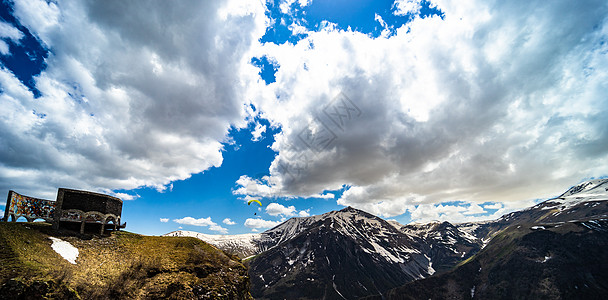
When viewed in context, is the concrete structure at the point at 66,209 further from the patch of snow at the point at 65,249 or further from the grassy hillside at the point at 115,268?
the patch of snow at the point at 65,249

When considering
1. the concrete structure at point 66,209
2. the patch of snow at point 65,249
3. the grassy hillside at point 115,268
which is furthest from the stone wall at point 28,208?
the patch of snow at point 65,249

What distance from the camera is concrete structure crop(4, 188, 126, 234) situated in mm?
38594

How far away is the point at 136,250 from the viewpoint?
4106 centimetres

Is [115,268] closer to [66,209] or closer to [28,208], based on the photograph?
[66,209]

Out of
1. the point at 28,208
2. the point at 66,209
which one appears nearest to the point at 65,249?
the point at 66,209

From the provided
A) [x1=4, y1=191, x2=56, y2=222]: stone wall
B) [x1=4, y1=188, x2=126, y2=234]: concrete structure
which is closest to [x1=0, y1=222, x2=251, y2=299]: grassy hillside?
[x1=4, y1=188, x2=126, y2=234]: concrete structure

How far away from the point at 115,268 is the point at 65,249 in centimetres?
718

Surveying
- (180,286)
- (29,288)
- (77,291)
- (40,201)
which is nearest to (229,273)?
(180,286)

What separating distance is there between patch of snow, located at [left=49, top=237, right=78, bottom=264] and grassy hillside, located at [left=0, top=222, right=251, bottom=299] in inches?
27.6

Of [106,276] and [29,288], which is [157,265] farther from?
[29,288]

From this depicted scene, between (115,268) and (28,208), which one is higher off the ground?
(28,208)

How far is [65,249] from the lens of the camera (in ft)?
114

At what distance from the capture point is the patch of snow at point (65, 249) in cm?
3297

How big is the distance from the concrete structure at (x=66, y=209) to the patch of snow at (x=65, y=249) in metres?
4.42
